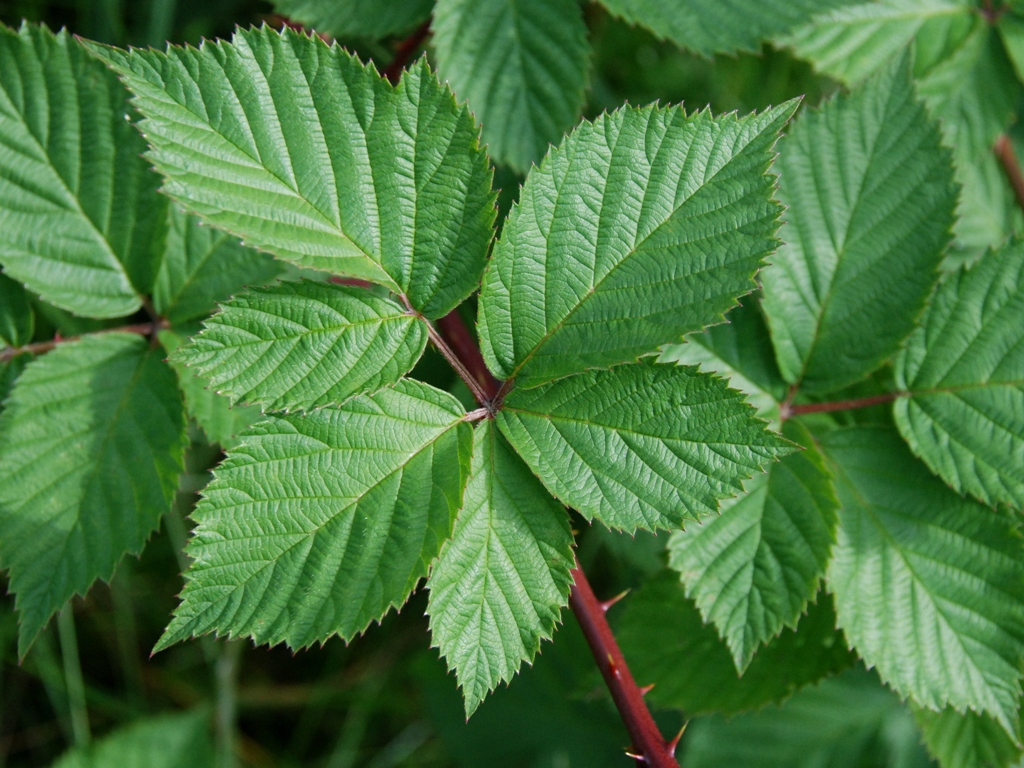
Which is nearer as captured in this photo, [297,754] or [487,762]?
[487,762]

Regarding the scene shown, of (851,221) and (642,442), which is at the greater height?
(851,221)

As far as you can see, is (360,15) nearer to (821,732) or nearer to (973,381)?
(973,381)

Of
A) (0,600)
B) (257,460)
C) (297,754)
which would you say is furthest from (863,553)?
(0,600)

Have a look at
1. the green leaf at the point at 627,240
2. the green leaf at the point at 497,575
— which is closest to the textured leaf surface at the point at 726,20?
the green leaf at the point at 627,240

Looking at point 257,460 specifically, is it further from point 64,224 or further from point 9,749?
point 9,749

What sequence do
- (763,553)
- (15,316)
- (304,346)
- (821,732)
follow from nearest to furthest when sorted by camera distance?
(304,346), (763,553), (15,316), (821,732)

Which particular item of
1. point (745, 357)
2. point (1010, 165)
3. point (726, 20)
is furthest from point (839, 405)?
point (1010, 165)

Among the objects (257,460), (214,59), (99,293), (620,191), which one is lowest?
(99,293)
